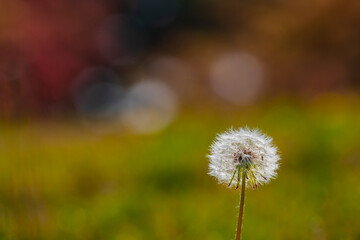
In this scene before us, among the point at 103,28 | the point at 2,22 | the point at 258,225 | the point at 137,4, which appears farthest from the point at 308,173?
the point at 137,4

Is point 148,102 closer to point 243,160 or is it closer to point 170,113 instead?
point 170,113

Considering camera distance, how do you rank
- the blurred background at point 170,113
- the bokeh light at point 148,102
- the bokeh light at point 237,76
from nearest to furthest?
the blurred background at point 170,113, the bokeh light at point 148,102, the bokeh light at point 237,76

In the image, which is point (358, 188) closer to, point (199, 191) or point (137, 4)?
point (199, 191)

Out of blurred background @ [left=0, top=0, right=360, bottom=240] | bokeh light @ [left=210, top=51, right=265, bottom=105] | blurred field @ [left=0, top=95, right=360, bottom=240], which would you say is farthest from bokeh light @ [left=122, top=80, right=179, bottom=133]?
blurred field @ [left=0, top=95, right=360, bottom=240]

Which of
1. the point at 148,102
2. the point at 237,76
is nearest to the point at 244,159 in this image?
the point at 148,102

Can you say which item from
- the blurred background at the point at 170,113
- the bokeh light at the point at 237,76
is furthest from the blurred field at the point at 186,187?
the bokeh light at the point at 237,76

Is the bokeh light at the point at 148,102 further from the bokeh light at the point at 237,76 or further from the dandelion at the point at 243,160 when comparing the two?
the dandelion at the point at 243,160
